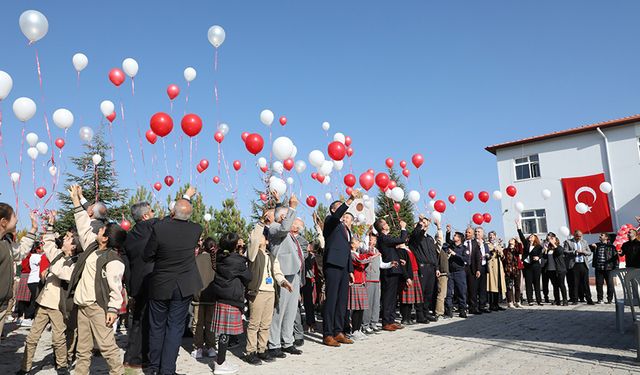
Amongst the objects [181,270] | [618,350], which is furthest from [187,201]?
[618,350]

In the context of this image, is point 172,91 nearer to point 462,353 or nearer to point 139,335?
point 139,335

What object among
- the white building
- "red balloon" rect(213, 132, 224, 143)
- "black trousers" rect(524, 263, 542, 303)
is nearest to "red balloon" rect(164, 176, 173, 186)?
"red balloon" rect(213, 132, 224, 143)

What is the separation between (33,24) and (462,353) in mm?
7788

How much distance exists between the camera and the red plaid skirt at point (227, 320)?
184 inches

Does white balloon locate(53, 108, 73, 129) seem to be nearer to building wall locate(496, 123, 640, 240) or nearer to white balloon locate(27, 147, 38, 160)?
white balloon locate(27, 147, 38, 160)

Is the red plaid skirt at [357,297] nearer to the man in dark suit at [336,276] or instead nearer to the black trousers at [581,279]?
the man in dark suit at [336,276]

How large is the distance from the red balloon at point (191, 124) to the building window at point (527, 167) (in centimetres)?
2019

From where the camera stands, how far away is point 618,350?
203 inches

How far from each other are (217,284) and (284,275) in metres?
0.96

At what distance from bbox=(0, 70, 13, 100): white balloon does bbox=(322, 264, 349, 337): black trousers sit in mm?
5443

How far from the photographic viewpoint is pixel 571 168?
21.6 m

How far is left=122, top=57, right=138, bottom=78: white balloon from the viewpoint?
883 cm

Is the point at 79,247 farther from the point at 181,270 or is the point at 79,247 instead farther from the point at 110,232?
the point at 181,270

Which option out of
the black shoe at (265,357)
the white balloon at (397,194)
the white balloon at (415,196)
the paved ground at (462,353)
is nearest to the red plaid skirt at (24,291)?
the paved ground at (462,353)
